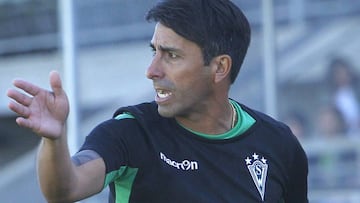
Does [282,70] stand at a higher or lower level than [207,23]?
lower

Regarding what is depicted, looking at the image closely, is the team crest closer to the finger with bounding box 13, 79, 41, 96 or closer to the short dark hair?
the short dark hair

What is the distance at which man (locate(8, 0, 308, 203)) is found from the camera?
3.42 meters

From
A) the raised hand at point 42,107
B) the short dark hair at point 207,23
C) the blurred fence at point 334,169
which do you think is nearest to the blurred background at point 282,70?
the blurred fence at point 334,169

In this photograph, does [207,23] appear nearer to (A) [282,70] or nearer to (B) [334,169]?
(B) [334,169]

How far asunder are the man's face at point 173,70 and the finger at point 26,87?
57 centimetres

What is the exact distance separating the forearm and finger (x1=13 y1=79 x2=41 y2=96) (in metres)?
0.14

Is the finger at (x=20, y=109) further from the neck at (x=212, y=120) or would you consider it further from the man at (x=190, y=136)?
the neck at (x=212, y=120)

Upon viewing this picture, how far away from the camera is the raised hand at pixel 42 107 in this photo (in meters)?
2.92

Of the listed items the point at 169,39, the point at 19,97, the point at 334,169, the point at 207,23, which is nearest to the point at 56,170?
the point at 19,97

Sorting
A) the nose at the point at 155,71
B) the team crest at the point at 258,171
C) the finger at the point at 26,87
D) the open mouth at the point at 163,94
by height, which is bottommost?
the team crest at the point at 258,171

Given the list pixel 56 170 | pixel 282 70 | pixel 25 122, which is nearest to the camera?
pixel 25 122

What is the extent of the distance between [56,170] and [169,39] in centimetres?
70

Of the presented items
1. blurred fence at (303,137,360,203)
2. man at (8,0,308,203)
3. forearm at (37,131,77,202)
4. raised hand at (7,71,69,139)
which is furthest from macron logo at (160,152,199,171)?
blurred fence at (303,137,360,203)

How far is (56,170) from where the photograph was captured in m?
3.02
